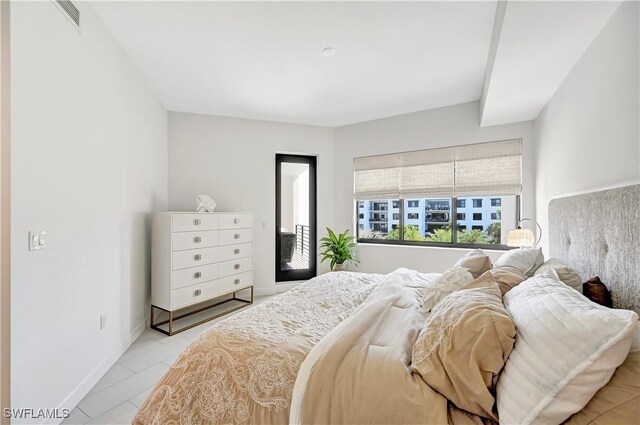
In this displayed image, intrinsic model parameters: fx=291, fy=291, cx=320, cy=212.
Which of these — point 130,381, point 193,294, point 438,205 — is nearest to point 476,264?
point 438,205

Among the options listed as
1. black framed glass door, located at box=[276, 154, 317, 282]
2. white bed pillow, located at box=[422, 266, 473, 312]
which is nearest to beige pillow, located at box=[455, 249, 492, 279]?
white bed pillow, located at box=[422, 266, 473, 312]

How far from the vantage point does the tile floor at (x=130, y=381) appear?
5.80 feet

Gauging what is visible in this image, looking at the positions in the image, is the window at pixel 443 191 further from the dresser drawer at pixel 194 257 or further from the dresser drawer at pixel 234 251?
the dresser drawer at pixel 194 257

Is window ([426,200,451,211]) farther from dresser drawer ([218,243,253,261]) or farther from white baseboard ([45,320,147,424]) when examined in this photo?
white baseboard ([45,320,147,424])

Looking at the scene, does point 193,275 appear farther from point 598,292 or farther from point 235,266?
point 598,292

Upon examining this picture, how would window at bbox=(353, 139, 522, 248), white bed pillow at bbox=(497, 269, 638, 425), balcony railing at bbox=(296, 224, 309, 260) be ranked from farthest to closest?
balcony railing at bbox=(296, 224, 309, 260) → window at bbox=(353, 139, 522, 248) → white bed pillow at bbox=(497, 269, 638, 425)

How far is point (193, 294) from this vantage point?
3.09m

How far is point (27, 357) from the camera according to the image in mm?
1481

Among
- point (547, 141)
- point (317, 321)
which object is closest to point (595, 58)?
point (547, 141)

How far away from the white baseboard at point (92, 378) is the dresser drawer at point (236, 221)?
137 centimetres

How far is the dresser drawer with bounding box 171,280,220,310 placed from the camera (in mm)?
2936

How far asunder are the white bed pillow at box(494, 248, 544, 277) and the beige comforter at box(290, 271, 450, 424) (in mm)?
1045

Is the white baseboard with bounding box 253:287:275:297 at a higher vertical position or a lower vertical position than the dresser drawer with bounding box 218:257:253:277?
lower

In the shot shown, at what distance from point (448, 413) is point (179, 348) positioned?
246 centimetres
